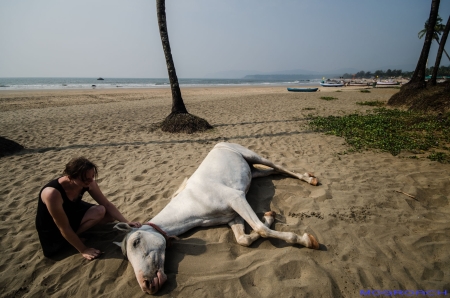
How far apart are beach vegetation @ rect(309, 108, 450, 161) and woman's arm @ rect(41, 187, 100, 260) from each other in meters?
6.08

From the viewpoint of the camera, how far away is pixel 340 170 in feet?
15.7

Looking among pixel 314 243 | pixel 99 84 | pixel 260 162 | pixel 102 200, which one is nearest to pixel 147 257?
pixel 102 200

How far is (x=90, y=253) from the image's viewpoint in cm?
283

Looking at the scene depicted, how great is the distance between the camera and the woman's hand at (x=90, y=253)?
9.18 ft

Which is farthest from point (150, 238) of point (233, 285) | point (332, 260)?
point (332, 260)

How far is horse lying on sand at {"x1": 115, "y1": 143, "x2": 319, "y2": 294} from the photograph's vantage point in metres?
2.35

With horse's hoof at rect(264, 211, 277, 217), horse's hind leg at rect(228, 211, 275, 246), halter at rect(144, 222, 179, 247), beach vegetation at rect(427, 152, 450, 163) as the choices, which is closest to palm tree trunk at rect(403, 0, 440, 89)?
beach vegetation at rect(427, 152, 450, 163)

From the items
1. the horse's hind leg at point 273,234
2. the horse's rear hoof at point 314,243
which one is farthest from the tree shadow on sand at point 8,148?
the horse's rear hoof at point 314,243

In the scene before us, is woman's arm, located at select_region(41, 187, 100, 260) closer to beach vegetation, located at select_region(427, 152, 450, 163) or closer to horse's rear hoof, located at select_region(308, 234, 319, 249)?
horse's rear hoof, located at select_region(308, 234, 319, 249)

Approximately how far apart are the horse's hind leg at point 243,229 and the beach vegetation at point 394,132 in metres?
3.90

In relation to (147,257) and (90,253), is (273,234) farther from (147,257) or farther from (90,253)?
(90,253)

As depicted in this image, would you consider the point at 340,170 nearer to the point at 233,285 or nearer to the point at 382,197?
the point at 382,197

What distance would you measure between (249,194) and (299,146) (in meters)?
3.10

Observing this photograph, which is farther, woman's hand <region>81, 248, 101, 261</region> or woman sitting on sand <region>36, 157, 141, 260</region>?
woman's hand <region>81, 248, 101, 261</region>
